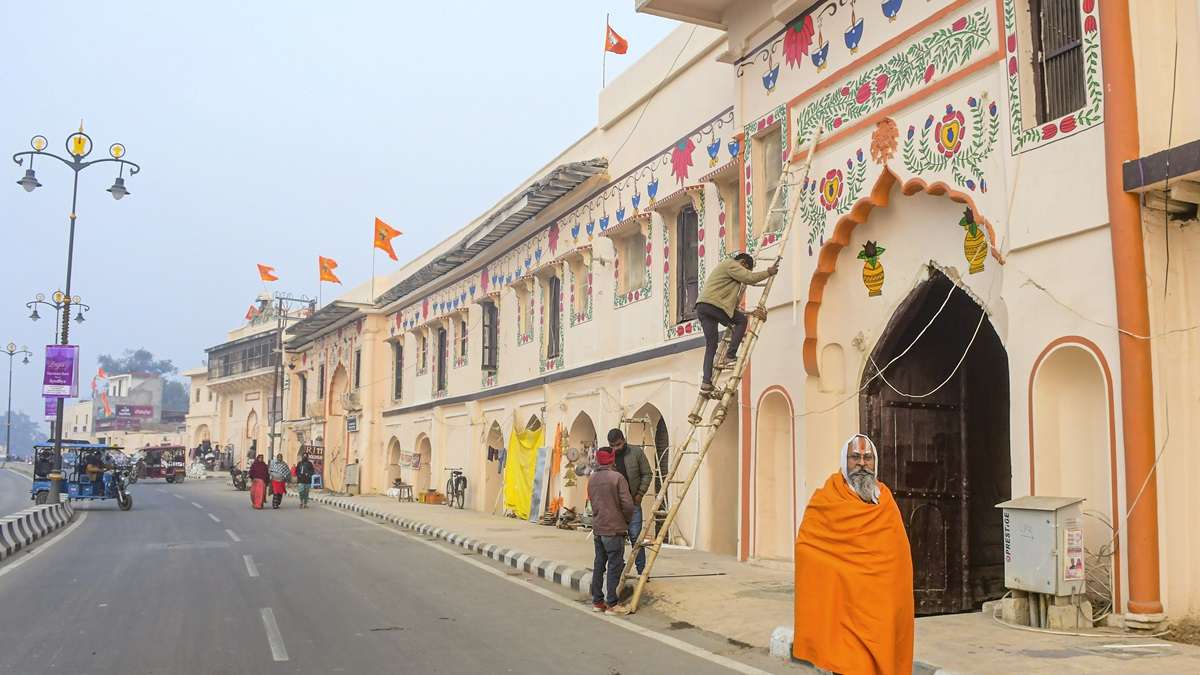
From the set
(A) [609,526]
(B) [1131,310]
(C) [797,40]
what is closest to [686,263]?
(C) [797,40]

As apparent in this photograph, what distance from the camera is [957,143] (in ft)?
29.5

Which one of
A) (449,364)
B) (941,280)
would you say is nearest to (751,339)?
(941,280)

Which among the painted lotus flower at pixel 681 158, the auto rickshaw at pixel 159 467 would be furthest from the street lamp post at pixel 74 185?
the auto rickshaw at pixel 159 467

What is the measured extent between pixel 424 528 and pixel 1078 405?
14.7 m

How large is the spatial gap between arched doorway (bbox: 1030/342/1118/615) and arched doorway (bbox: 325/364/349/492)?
33.2 meters

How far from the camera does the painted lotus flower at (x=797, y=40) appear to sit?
1159 cm

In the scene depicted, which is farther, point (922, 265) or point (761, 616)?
point (922, 265)

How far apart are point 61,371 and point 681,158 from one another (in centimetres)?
1589

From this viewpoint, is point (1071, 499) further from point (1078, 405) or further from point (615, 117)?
point (615, 117)

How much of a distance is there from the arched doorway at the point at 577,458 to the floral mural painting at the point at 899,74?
9347 millimetres

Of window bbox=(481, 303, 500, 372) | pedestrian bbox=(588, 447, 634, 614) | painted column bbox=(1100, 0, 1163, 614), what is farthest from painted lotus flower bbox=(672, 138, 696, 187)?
window bbox=(481, 303, 500, 372)

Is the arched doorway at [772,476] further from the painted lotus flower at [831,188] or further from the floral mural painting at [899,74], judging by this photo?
the floral mural painting at [899,74]

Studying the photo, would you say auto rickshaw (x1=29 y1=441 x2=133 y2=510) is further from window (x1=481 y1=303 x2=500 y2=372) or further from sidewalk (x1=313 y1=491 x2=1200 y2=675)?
sidewalk (x1=313 y1=491 x2=1200 y2=675)

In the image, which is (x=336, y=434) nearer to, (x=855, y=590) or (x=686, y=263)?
(x=686, y=263)
